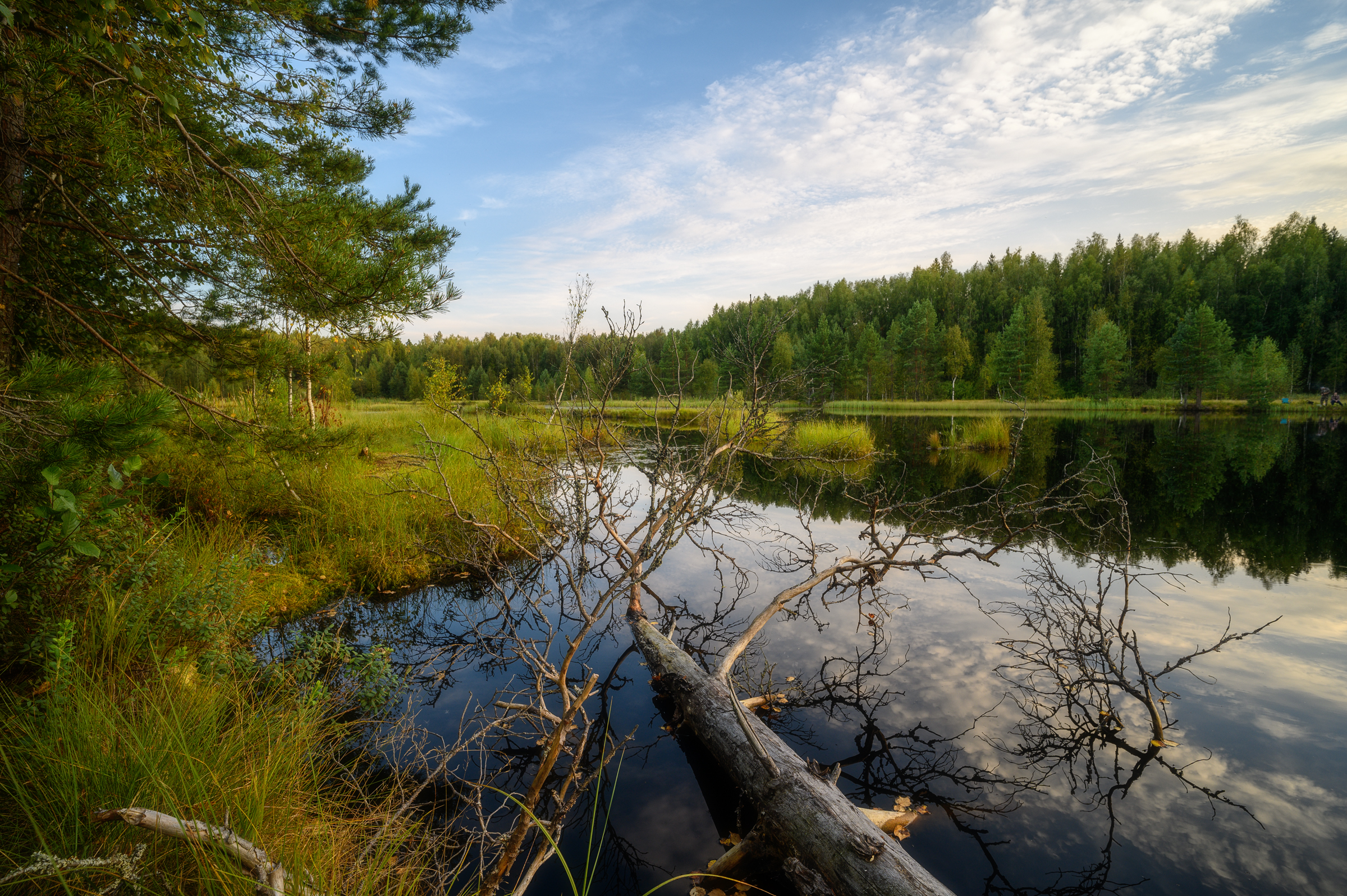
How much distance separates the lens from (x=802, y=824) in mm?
2656

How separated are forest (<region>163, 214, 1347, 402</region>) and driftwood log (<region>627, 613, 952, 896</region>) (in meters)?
31.6

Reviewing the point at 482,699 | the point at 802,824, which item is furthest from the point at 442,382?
the point at 802,824

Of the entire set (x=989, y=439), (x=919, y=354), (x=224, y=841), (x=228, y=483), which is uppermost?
(x=919, y=354)

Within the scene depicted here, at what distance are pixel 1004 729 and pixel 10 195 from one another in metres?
7.49

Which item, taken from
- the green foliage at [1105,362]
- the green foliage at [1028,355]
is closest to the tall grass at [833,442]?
the green foliage at [1028,355]

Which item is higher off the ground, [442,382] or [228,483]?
[442,382]

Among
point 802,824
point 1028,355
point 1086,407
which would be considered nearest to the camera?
point 802,824

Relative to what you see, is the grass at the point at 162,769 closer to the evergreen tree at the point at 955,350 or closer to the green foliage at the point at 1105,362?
the green foliage at the point at 1105,362

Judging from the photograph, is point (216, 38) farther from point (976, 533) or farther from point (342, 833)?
point (976, 533)

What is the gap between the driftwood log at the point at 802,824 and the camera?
2.33 meters

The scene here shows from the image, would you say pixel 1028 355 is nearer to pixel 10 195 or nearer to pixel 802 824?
pixel 802 824

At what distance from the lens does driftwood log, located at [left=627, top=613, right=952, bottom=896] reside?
2.33 meters

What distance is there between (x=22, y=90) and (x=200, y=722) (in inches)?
129

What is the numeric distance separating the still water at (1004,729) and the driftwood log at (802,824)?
0.36 m
